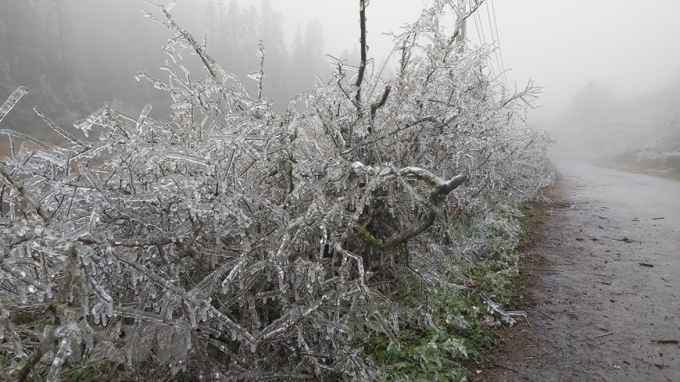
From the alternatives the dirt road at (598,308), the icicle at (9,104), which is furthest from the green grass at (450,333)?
the icicle at (9,104)

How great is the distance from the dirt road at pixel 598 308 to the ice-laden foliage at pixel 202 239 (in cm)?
108

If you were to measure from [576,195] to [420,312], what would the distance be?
10061mm

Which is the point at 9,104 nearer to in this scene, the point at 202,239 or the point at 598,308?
the point at 202,239

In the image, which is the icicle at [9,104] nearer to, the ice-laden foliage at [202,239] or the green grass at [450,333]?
the ice-laden foliage at [202,239]

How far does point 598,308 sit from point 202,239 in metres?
3.47

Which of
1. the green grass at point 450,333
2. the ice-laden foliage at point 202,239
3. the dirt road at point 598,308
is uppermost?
the ice-laden foliage at point 202,239

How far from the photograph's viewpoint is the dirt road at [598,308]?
2.50m

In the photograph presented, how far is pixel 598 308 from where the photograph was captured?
3.34 metres

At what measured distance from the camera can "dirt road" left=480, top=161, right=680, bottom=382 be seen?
2.50m

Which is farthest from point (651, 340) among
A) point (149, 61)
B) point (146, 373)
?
point (149, 61)

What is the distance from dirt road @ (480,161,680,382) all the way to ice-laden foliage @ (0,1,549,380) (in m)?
1.08

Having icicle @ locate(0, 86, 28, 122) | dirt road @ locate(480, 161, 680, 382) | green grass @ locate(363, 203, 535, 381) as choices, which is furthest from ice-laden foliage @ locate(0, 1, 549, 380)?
dirt road @ locate(480, 161, 680, 382)

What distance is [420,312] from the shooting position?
3021 mm

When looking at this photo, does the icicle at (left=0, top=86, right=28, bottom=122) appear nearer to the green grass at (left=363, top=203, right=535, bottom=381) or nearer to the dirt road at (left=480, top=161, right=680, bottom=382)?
the green grass at (left=363, top=203, right=535, bottom=381)
